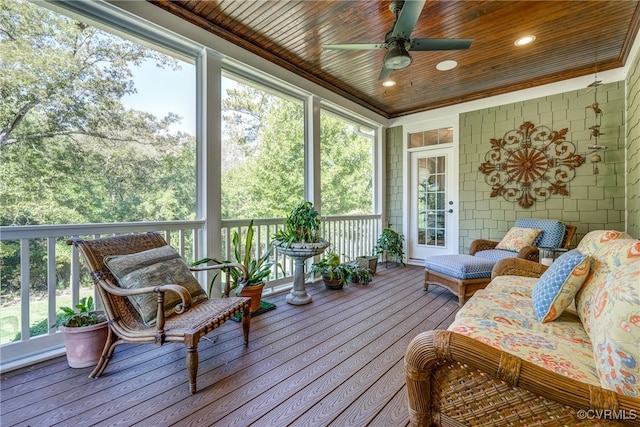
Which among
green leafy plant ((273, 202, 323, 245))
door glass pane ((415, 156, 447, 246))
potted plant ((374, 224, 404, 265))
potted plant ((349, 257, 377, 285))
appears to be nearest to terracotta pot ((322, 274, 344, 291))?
potted plant ((349, 257, 377, 285))

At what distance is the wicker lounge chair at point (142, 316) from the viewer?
1670 mm

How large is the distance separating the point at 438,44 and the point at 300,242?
2297 mm

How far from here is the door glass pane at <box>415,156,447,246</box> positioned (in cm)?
514

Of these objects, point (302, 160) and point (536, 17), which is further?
point (302, 160)

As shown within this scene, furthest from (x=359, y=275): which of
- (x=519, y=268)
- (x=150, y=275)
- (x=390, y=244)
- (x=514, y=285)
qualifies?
(x=150, y=275)

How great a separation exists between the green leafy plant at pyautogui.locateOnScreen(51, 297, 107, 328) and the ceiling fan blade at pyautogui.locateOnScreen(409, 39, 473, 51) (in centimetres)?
335

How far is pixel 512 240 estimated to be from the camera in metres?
3.74

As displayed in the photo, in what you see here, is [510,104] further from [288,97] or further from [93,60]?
[93,60]

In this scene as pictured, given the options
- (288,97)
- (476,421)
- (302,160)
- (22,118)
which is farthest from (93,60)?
(476,421)

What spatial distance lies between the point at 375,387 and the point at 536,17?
143 inches

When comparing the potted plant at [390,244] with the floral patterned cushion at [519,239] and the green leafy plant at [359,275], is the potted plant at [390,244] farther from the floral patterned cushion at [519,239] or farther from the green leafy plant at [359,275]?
the floral patterned cushion at [519,239]

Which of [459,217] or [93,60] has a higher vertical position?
[93,60]

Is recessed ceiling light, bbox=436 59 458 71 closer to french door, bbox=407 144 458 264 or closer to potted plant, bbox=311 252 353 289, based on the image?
french door, bbox=407 144 458 264

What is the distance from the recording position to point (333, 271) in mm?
3785
